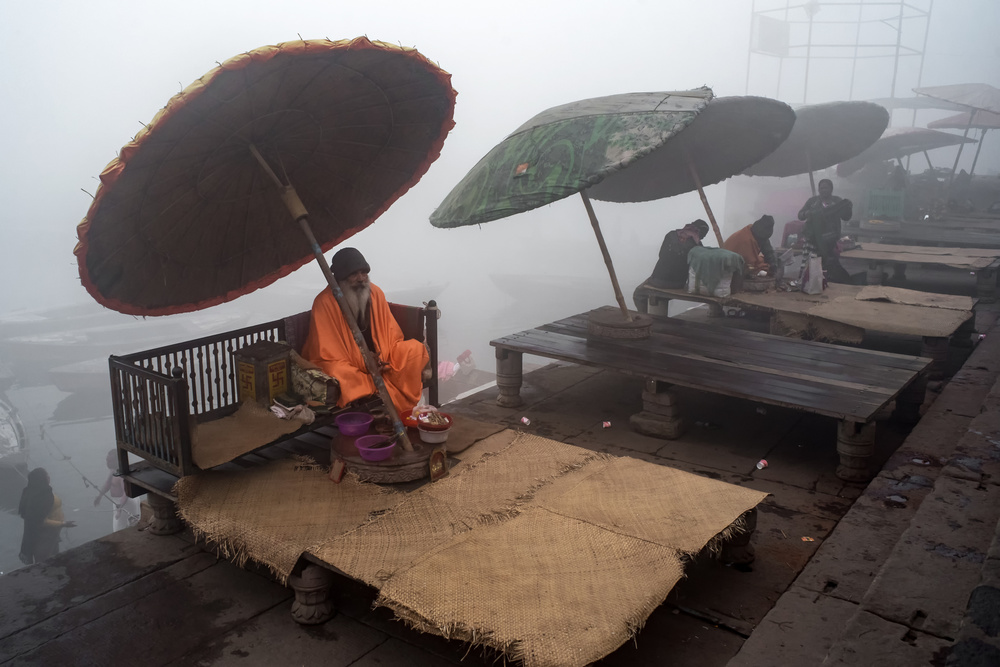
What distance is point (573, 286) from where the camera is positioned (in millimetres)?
63250

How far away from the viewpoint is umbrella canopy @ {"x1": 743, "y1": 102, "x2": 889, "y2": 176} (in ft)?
37.6

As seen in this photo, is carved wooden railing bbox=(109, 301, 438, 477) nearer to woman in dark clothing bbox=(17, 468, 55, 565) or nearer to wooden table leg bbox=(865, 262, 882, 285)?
wooden table leg bbox=(865, 262, 882, 285)

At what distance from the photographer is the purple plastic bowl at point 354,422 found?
4402 mm

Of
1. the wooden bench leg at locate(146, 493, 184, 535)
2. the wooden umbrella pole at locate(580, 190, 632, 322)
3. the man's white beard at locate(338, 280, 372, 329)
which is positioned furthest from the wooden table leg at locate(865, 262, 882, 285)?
the wooden bench leg at locate(146, 493, 184, 535)

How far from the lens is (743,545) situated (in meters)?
3.74

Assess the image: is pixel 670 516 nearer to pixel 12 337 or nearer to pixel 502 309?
pixel 12 337

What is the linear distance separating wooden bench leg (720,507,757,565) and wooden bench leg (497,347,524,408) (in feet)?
9.87

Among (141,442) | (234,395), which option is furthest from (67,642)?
(234,395)

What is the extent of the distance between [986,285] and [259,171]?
31.8 ft

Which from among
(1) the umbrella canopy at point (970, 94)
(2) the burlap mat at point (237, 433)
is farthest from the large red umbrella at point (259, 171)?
(1) the umbrella canopy at point (970, 94)

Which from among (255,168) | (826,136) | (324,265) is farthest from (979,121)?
(255,168)

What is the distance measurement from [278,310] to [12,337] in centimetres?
1755

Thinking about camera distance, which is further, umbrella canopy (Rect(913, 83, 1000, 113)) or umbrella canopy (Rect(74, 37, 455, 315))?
umbrella canopy (Rect(913, 83, 1000, 113))

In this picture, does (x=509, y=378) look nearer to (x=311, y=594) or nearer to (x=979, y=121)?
(x=311, y=594)
